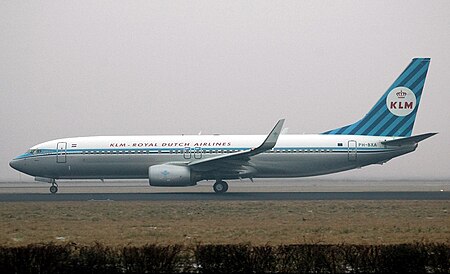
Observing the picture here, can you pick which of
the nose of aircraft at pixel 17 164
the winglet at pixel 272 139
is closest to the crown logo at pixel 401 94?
the winglet at pixel 272 139

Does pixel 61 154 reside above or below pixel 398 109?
below

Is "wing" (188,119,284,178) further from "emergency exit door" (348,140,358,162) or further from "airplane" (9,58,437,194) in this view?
"emergency exit door" (348,140,358,162)

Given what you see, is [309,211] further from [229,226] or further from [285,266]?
[285,266]

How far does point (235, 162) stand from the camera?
4062cm

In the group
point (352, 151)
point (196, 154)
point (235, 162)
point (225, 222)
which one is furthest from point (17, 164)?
point (225, 222)

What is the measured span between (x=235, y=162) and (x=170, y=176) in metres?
3.72

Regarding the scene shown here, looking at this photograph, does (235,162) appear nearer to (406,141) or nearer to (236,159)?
(236,159)

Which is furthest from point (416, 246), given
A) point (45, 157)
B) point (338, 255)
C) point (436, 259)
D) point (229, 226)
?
point (45, 157)

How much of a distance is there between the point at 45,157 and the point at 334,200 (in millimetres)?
19023

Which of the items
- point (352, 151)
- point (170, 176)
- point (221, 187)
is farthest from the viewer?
point (221, 187)

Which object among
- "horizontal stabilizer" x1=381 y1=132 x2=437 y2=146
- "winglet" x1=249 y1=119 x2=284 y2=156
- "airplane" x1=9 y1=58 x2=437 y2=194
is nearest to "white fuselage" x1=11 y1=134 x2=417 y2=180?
"airplane" x1=9 y1=58 x2=437 y2=194

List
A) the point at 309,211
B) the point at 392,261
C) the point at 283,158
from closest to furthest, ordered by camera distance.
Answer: the point at 392,261
the point at 309,211
the point at 283,158

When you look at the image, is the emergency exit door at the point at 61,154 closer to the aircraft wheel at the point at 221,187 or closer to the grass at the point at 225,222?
the aircraft wheel at the point at 221,187

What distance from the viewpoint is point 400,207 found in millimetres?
28453
